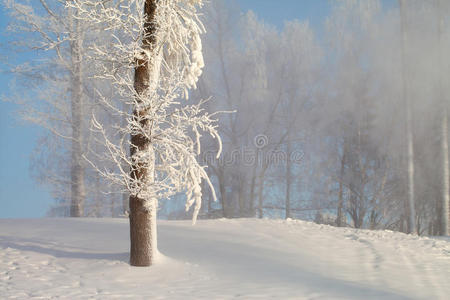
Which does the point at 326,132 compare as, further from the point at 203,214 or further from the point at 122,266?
the point at 122,266

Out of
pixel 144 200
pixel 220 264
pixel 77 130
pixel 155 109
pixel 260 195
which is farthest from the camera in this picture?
pixel 260 195

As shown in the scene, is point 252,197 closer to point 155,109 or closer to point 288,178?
point 288,178

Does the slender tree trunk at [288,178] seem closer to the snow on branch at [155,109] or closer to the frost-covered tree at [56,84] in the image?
the frost-covered tree at [56,84]

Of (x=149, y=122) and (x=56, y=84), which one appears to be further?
(x=56, y=84)

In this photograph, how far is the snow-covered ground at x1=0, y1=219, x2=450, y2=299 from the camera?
4949mm

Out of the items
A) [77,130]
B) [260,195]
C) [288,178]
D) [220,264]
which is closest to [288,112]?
[288,178]

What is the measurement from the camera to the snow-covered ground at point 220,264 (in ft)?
16.2

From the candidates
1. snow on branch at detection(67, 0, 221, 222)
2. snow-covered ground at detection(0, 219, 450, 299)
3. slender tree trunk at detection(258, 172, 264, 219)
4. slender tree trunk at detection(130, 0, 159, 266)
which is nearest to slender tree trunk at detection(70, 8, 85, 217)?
snow-covered ground at detection(0, 219, 450, 299)

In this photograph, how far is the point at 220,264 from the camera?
612 cm

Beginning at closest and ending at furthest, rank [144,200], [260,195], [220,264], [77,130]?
[144,200] < [220,264] < [77,130] < [260,195]

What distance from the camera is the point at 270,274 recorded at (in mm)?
5773

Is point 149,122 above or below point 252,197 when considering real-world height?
above

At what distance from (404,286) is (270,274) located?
1.74 meters

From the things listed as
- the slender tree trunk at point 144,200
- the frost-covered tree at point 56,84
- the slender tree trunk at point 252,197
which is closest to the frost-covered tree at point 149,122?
the slender tree trunk at point 144,200
